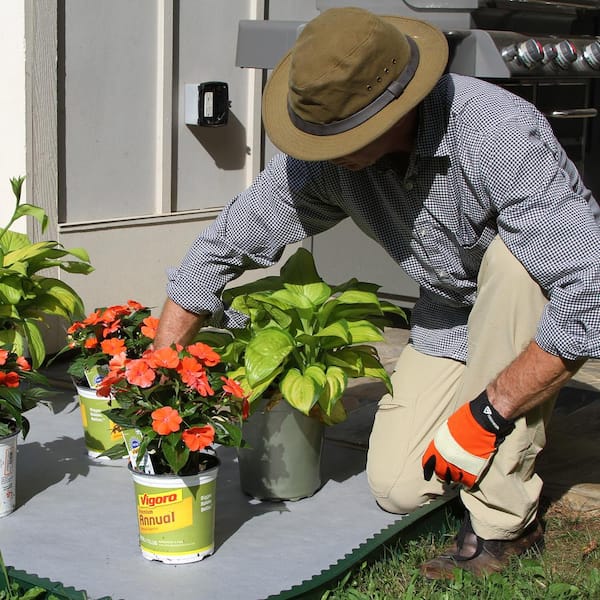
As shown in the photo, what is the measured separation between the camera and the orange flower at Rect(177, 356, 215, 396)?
2645 millimetres

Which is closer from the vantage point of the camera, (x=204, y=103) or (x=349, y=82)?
(x=349, y=82)

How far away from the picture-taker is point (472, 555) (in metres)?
2.93

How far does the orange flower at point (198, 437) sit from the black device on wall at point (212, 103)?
2.86m

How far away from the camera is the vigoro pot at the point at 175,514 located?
2.70 metres

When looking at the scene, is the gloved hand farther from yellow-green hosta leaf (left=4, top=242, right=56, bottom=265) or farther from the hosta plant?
yellow-green hosta leaf (left=4, top=242, right=56, bottom=265)

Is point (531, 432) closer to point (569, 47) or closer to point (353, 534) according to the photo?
point (353, 534)

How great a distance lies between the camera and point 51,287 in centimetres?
402

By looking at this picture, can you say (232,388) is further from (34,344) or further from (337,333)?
(34,344)

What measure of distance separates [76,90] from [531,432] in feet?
8.93

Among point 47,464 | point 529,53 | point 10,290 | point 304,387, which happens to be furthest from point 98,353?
point 529,53

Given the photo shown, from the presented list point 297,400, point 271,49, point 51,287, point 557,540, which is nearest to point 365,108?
point 297,400

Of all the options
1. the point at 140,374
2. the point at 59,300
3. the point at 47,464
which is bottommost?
the point at 47,464

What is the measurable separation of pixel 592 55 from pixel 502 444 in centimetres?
290

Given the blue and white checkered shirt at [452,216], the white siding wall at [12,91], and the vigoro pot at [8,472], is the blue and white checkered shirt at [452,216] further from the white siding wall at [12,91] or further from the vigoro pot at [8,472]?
the white siding wall at [12,91]
